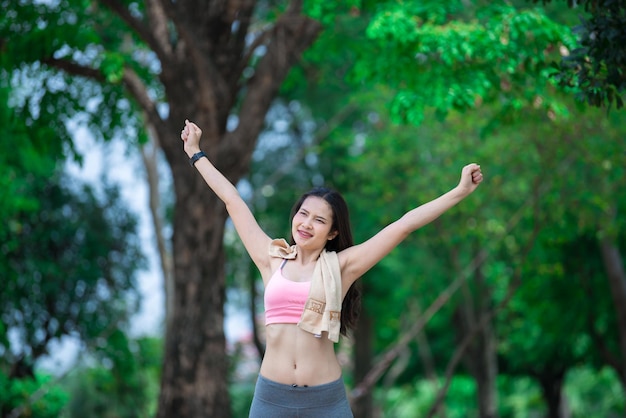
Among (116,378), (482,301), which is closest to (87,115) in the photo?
(116,378)

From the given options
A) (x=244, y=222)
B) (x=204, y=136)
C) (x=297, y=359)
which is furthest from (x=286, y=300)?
(x=204, y=136)

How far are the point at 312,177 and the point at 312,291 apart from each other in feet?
48.6

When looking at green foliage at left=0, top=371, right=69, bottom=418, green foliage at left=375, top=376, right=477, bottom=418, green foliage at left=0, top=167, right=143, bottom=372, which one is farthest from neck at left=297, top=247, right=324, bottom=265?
green foliage at left=375, top=376, right=477, bottom=418

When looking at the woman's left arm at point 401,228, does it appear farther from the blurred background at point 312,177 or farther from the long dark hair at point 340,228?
the blurred background at point 312,177

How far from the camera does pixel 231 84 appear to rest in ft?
32.4

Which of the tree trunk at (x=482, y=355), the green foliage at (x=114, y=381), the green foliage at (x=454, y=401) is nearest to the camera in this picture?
the green foliage at (x=114, y=381)

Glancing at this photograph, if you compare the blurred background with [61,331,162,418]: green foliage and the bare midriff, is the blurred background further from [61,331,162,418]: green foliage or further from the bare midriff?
the bare midriff

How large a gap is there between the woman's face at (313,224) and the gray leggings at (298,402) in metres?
0.62

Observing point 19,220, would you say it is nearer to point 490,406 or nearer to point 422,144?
point 422,144

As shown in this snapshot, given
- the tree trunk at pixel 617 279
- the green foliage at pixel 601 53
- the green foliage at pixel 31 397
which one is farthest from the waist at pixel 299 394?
the tree trunk at pixel 617 279

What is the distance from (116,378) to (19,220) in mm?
3190

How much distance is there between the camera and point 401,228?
164 inches

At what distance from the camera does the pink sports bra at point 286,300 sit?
4.12 metres

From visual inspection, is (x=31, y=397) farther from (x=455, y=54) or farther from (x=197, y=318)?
(x=455, y=54)
